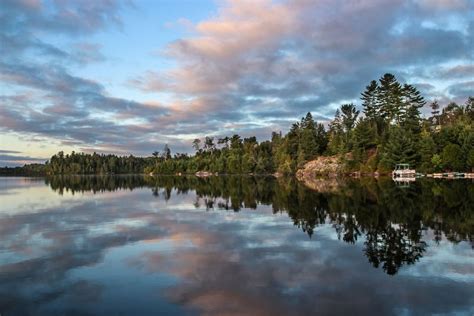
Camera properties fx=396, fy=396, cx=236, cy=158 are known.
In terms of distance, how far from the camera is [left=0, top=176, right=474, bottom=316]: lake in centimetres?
1035

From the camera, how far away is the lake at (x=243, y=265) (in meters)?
10.4

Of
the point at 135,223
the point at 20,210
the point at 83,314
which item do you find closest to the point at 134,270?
the point at 83,314

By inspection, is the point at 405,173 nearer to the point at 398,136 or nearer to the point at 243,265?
the point at 398,136

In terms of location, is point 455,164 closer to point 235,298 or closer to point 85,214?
point 85,214

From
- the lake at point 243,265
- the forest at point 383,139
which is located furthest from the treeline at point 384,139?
the lake at point 243,265

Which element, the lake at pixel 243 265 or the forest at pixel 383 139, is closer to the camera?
the lake at pixel 243 265

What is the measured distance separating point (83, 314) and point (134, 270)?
13.5 ft

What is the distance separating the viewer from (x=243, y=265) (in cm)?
1447

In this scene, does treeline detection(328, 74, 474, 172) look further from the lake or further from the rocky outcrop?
the lake

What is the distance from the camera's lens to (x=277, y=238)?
20.0 m

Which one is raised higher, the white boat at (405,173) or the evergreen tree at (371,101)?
the evergreen tree at (371,101)

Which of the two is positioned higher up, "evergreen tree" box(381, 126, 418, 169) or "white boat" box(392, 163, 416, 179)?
"evergreen tree" box(381, 126, 418, 169)

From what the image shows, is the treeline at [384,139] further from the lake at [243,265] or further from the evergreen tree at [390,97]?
the lake at [243,265]

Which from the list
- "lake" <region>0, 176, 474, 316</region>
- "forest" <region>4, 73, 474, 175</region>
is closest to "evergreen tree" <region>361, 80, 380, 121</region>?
"forest" <region>4, 73, 474, 175</region>
